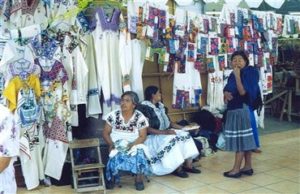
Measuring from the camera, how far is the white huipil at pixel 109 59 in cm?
472

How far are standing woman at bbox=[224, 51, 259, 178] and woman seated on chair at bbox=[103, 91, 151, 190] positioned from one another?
0.89 m

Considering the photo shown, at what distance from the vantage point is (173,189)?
14.1 feet

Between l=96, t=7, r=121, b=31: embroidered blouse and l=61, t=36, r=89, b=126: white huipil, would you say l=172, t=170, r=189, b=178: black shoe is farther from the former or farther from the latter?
l=96, t=7, r=121, b=31: embroidered blouse

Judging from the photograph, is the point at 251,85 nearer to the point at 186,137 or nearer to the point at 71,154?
the point at 186,137

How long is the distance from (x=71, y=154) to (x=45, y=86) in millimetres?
717

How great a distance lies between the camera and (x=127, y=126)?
4.46 meters

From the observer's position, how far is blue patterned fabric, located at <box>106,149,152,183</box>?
13.8ft

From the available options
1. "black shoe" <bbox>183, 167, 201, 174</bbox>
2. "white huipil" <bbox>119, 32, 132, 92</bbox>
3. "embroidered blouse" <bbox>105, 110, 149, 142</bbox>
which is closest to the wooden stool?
"embroidered blouse" <bbox>105, 110, 149, 142</bbox>

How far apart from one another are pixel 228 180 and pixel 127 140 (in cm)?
112

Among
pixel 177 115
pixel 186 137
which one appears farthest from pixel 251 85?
pixel 177 115

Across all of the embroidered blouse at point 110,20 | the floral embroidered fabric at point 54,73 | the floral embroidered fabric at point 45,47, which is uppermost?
the embroidered blouse at point 110,20

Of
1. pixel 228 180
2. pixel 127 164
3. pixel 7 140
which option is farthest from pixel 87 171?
pixel 7 140

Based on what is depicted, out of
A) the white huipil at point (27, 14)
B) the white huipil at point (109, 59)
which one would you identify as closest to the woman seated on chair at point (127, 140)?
the white huipil at point (109, 59)

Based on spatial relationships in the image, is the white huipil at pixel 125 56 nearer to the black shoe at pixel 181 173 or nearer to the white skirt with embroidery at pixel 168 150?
the white skirt with embroidery at pixel 168 150
